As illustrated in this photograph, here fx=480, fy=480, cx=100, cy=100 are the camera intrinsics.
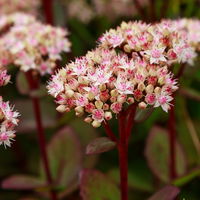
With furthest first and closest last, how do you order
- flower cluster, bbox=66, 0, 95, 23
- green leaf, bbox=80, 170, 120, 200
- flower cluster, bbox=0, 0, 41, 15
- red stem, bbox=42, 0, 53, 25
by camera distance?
flower cluster, bbox=66, 0, 95, 23 → flower cluster, bbox=0, 0, 41, 15 → red stem, bbox=42, 0, 53, 25 → green leaf, bbox=80, 170, 120, 200

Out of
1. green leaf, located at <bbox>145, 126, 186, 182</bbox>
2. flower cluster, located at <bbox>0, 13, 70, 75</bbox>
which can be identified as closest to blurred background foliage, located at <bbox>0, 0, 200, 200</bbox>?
green leaf, located at <bbox>145, 126, 186, 182</bbox>

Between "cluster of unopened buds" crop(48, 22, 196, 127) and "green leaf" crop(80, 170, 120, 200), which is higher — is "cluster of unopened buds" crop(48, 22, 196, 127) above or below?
above

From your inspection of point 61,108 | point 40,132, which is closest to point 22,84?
point 40,132

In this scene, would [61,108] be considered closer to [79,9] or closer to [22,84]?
[22,84]

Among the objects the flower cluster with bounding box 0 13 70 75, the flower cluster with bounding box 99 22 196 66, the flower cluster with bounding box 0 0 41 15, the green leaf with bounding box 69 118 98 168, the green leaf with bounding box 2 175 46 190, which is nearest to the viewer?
the flower cluster with bounding box 99 22 196 66

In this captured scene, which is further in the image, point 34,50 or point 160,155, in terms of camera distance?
point 160,155

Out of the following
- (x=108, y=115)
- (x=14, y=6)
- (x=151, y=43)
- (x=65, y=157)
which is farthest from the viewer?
(x=14, y=6)

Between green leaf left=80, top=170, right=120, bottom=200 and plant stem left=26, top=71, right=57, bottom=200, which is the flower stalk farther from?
plant stem left=26, top=71, right=57, bottom=200

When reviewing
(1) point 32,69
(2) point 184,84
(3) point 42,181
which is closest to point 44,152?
(3) point 42,181
